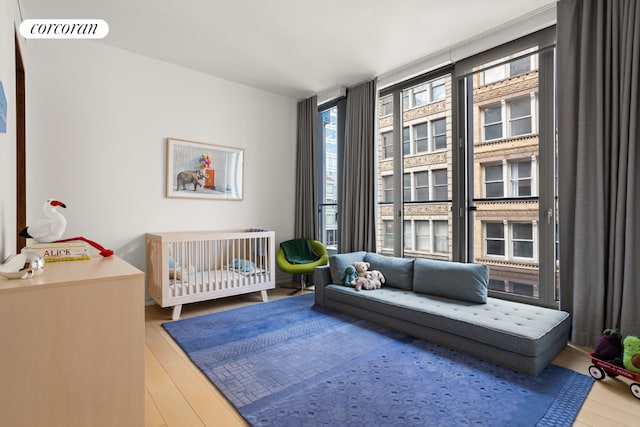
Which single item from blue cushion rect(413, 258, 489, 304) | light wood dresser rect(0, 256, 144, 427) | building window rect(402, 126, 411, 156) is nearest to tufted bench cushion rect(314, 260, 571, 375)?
blue cushion rect(413, 258, 489, 304)

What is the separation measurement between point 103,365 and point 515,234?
3138mm

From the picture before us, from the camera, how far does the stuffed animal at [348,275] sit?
3201mm

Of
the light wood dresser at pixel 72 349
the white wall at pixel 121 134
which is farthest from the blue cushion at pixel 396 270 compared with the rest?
the light wood dresser at pixel 72 349

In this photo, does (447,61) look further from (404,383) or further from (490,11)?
(404,383)

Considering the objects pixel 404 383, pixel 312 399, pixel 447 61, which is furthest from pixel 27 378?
pixel 447 61

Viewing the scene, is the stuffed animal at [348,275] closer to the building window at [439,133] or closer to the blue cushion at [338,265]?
the blue cushion at [338,265]

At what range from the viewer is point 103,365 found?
3.54 feet

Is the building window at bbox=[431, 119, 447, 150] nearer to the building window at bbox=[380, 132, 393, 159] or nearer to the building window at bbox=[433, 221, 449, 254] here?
the building window at bbox=[380, 132, 393, 159]

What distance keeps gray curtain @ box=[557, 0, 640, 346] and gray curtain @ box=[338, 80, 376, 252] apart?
1804 mm

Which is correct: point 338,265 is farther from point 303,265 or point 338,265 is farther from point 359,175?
point 359,175

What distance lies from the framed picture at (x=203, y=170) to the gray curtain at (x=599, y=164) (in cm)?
337

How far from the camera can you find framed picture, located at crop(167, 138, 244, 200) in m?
3.58

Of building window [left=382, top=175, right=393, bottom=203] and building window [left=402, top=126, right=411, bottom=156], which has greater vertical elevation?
building window [left=402, top=126, right=411, bottom=156]

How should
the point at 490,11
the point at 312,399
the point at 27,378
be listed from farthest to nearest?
1. the point at 490,11
2. the point at 312,399
3. the point at 27,378
